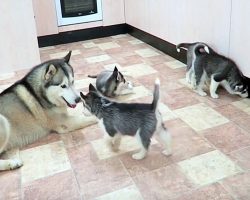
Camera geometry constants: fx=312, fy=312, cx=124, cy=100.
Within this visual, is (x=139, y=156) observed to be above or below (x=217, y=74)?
below

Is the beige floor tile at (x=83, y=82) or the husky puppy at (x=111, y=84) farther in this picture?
the beige floor tile at (x=83, y=82)

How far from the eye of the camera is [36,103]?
2254mm

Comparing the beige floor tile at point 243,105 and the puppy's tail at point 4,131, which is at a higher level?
the puppy's tail at point 4,131

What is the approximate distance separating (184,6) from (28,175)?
2.34 m

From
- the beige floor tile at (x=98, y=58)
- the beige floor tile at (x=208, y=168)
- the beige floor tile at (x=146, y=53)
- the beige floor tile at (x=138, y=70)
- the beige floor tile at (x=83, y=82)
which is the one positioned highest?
the beige floor tile at (x=146, y=53)

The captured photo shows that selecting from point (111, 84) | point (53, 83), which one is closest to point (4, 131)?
point (53, 83)

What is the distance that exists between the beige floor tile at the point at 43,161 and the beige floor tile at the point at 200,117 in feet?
3.14

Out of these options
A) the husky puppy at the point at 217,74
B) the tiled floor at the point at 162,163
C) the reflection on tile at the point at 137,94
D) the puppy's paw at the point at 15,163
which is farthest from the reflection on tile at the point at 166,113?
the puppy's paw at the point at 15,163

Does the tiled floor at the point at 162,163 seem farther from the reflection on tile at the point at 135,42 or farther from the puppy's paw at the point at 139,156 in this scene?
the reflection on tile at the point at 135,42

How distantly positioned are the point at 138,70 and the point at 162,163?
1.68 metres

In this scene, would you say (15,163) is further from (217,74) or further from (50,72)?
(217,74)

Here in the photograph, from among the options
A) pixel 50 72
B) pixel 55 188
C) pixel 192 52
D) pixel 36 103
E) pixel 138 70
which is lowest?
pixel 55 188

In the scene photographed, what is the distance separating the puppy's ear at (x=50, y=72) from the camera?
210cm

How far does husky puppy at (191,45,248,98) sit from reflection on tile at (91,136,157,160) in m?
0.90
